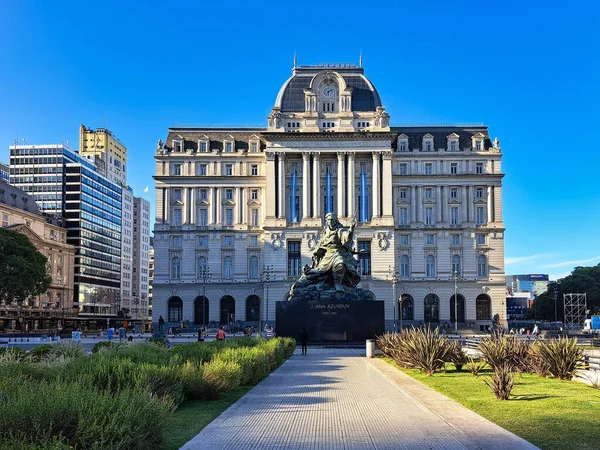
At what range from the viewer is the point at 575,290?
381 ft

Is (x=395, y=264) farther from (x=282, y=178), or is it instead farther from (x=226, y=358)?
(x=226, y=358)

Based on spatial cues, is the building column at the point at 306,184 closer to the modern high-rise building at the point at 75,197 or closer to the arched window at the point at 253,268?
the arched window at the point at 253,268

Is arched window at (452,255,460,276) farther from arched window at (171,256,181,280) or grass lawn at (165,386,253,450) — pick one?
grass lawn at (165,386,253,450)

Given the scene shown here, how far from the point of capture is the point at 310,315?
4312 cm

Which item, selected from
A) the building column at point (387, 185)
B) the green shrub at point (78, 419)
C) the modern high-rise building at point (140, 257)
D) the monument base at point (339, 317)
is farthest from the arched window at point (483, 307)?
the modern high-rise building at point (140, 257)

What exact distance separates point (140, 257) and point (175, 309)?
7953 centimetres

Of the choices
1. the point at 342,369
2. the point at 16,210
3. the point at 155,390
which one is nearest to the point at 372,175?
the point at 16,210

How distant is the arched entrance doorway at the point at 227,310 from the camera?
326ft

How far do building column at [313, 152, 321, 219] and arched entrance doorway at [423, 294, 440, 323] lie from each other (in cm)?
2042

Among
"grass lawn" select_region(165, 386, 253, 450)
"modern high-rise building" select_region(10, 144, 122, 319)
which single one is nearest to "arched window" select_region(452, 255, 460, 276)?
"modern high-rise building" select_region(10, 144, 122, 319)

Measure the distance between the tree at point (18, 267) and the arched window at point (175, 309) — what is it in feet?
79.8

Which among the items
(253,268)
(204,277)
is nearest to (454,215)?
(253,268)

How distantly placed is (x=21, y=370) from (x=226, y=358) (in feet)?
24.5

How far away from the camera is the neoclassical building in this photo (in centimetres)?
9688
